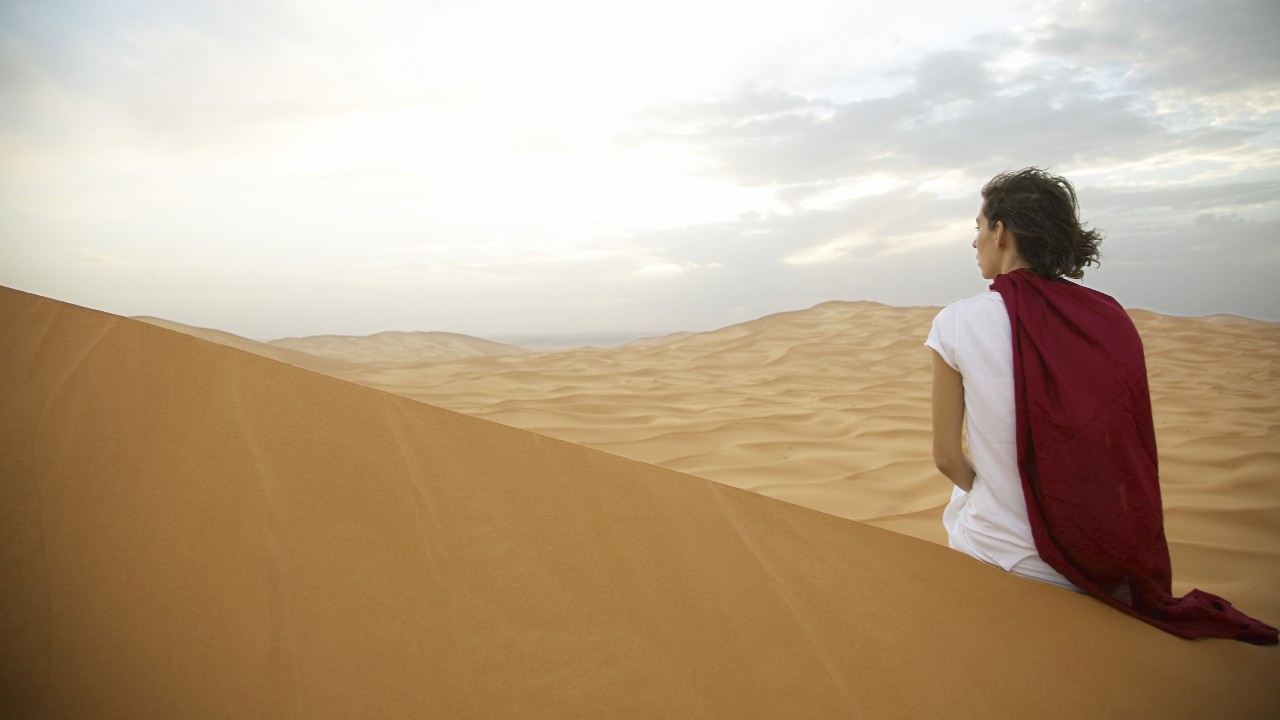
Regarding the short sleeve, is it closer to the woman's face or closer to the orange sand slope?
the woman's face

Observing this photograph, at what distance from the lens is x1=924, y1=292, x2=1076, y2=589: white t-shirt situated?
187cm

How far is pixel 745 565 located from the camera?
1.55 meters

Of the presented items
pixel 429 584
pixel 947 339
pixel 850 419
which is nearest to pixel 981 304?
pixel 947 339

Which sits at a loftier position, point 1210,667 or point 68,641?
point 68,641

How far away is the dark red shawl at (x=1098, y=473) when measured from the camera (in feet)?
5.83

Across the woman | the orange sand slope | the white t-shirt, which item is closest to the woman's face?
the woman

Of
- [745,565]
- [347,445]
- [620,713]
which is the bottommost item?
[620,713]

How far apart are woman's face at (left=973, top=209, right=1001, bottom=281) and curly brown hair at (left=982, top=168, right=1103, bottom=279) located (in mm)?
66

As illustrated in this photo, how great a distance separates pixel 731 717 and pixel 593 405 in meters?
4.95

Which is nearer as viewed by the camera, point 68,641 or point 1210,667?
point 68,641

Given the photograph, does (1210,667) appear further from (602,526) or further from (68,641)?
(68,641)

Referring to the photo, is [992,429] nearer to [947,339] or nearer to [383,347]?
[947,339]

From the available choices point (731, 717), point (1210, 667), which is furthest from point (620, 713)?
point (1210, 667)

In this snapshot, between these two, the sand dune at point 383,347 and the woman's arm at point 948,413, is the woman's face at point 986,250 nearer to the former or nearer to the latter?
the woman's arm at point 948,413
